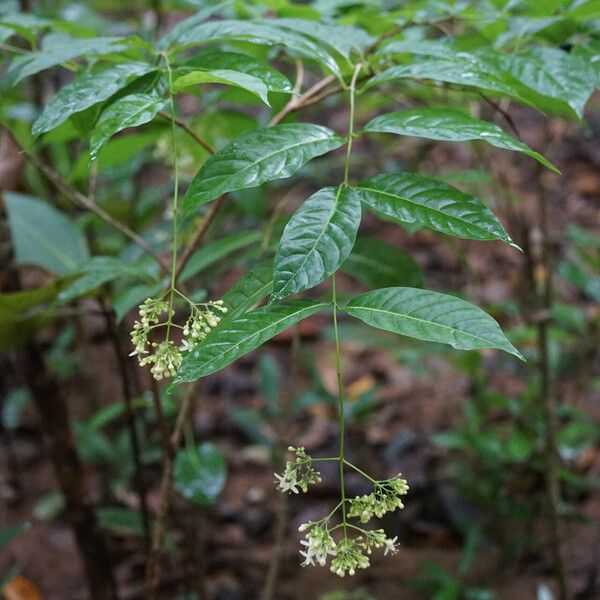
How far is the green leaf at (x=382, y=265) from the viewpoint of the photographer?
1.20 m

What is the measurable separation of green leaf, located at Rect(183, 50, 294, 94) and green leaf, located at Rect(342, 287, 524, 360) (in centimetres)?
25

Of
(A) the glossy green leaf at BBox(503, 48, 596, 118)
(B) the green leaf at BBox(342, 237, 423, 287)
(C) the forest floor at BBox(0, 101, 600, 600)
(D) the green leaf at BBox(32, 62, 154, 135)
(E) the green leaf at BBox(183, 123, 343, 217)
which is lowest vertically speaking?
(C) the forest floor at BBox(0, 101, 600, 600)

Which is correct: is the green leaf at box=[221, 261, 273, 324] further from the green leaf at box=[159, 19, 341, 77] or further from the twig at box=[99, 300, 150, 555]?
the twig at box=[99, 300, 150, 555]

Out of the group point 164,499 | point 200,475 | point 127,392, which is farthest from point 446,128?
point 200,475

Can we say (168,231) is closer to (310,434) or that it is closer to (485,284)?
(310,434)

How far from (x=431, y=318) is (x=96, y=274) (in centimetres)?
62

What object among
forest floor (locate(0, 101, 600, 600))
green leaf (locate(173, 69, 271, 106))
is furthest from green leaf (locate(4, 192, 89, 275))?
green leaf (locate(173, 69, 271, 106))

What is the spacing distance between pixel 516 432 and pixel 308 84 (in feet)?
3.96

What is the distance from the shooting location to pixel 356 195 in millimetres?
751

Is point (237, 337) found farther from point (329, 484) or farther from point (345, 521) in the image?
point (329, 484)

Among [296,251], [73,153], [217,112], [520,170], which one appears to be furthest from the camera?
[520,170]

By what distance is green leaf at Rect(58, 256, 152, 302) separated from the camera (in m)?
1.07

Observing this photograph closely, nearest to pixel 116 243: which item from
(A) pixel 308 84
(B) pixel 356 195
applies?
(A) pixel 308 84

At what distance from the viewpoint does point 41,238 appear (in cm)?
148
